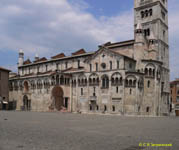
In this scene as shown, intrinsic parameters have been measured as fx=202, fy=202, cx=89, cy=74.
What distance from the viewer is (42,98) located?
58906mm

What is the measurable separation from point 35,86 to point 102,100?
25.2 meters

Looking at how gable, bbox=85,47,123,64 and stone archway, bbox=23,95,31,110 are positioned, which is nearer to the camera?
gable, bbox=85,47,123,64

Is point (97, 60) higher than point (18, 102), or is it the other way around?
point (97, 60)

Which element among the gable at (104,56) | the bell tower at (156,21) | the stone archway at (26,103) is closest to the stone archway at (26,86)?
the stone archway at (26,103)

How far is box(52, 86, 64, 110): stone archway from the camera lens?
53750mm

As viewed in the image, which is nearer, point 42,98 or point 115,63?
point 115,63

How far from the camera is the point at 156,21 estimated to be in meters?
50.1

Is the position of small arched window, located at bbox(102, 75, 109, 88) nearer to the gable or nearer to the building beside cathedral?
the building beside cathedral

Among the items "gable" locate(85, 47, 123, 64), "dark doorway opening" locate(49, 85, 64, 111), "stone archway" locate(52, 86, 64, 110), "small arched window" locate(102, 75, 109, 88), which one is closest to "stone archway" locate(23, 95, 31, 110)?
"dark doorway opening" locate(49, 85, 64, 111)

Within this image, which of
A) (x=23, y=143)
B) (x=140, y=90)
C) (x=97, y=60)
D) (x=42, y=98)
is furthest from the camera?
(x=42, y=98)

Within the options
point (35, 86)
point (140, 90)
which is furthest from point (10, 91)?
point (140, 90)

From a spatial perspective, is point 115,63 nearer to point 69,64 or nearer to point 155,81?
point 155,81

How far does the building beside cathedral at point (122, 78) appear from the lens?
1708 inches

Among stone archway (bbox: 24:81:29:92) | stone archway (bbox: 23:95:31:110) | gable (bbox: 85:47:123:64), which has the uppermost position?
gable (bbox: 85:47:123:64)
